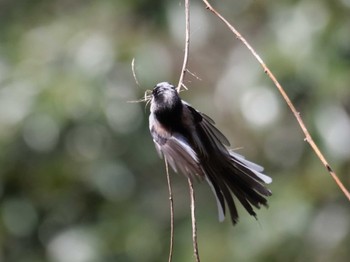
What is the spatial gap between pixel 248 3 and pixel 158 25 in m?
0.42

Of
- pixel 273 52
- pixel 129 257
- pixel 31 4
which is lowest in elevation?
pixel 129 257

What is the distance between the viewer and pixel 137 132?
150 inches

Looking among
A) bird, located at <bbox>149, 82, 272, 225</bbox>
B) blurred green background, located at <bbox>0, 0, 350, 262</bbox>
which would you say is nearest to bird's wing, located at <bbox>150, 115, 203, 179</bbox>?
bird, located at <bbox>149, 82, 272, 225</bbox>

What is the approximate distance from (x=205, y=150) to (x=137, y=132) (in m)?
1.64

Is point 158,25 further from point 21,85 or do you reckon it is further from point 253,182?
point 253,182

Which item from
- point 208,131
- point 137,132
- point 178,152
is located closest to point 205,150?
point 208,131

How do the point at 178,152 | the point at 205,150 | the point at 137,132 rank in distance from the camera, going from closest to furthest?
the point at 178,152 < the point at 205,150 < the point at 137,132

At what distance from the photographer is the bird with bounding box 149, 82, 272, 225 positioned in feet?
6.89

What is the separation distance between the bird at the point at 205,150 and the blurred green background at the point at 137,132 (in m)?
1.13

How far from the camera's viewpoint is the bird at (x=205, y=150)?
2100 millimetres

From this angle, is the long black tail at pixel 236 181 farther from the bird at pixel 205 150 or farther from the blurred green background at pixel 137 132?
the blurred green background at pixel 137 132

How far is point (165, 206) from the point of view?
447 cm

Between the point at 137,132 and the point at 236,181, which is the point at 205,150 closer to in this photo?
the point at 236,181

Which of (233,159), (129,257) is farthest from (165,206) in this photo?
(233,159)
